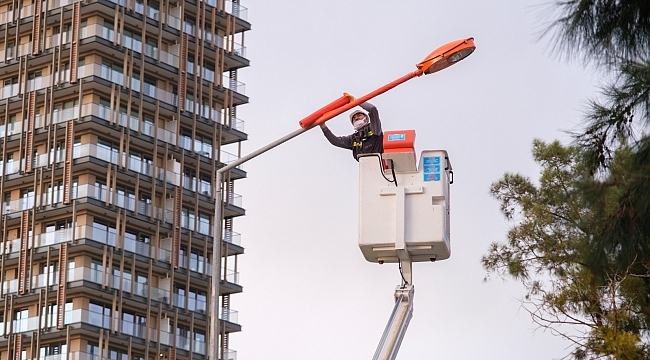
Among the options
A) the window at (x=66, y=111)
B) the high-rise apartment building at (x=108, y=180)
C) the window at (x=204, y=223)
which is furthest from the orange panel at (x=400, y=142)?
the window at (x=204, y=223)

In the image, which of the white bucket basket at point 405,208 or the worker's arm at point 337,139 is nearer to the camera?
the white bucket basket at point 405,208

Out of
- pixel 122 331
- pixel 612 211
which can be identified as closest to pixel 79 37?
pixel 122 331

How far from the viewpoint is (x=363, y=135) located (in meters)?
20.4

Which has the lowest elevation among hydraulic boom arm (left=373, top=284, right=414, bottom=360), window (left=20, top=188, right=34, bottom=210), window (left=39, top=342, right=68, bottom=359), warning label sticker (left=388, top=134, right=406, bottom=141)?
hydraulic boom arm (left=373, top=284, right=414, bottom=360)

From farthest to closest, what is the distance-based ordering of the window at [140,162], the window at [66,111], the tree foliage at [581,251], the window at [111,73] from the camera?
the window at [140,162] → the window at [111,73] → the window at [66,111] → the tree foliage at [581,251]

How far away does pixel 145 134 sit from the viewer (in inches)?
3046

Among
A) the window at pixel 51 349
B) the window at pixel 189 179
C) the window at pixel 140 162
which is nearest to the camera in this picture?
the window at pixel 51 349

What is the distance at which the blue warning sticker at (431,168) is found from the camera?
64.7 ft

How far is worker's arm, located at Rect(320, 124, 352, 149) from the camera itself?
2045 cm

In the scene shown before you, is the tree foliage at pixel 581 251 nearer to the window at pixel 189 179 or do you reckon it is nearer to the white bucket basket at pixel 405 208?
the white bucket basket at pixel 405 208

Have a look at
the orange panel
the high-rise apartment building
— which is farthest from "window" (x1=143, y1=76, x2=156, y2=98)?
the orange panel

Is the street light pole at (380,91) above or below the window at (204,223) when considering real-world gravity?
below

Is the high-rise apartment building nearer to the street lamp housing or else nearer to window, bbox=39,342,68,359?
window, bbox=39,342,68,359

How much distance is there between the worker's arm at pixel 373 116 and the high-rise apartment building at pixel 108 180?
2094 inches
